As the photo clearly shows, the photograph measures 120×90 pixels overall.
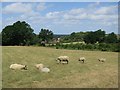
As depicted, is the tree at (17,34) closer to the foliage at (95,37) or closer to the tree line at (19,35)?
the tree line at (19,35)

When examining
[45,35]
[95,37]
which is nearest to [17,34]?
[45,35]

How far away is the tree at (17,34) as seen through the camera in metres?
72.8

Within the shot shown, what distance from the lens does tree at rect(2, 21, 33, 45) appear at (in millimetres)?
72800

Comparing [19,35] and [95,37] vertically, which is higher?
[19,35]

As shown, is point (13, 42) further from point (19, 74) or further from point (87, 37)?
point (19, 74)

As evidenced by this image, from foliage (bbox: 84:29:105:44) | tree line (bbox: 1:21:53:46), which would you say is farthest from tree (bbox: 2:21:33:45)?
foliage (bbox: 84:29:105:44)

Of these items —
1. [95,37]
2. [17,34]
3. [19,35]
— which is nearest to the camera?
[17,34]

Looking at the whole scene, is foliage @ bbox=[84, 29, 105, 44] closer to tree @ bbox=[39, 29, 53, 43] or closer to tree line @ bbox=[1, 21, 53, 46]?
tree @ bbox=[39, 29, 53, 43]

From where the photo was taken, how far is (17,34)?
7431 cm

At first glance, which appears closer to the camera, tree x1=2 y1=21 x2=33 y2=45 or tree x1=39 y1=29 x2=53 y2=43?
tree x1=2 y1=21 x2=33 y2=45

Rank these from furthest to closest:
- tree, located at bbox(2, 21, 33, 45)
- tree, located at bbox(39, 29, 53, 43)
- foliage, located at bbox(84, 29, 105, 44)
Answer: tree, located at bbox(39, 29, 53, 43) → foliage, located at bbox(84, 29, 105, 44) → tree, located at bbox(2, 21, 33, 45)

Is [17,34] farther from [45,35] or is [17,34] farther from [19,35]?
[45,35]

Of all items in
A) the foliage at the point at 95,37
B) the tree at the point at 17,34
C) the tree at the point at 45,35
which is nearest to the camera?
the tree at the point at 17,34

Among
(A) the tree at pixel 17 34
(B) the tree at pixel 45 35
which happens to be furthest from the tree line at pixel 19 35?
(B) the tree at pixel 45 35
